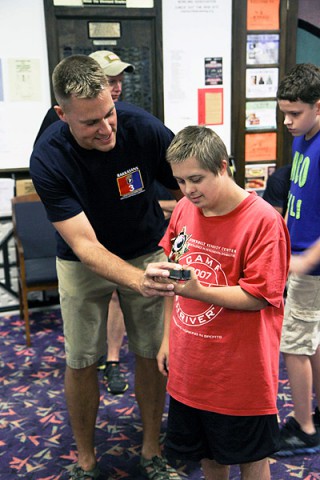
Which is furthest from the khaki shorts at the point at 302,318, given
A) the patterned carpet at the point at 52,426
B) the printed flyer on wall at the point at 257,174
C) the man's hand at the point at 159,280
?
the printed flyer on wall at the point at 257,174

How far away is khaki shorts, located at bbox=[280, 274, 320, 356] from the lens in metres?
2.12

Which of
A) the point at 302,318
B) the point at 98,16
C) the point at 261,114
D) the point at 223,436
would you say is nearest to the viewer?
the point at 223,436

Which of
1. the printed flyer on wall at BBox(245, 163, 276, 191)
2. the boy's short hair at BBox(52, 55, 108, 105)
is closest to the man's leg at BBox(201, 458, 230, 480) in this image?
the boy's short hair at BBox(52, 55, 108, 105)

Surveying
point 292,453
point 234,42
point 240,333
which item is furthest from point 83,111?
point 234,42

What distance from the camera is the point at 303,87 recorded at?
6.41 feet

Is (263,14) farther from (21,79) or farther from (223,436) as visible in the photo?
(223,436)

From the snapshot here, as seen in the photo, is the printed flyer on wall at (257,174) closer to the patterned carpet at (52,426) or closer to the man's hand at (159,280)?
the patterned carpet at (52,426)

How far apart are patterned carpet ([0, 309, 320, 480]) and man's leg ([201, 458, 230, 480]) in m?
0.40

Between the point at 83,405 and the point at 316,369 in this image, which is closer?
the point at 83,405

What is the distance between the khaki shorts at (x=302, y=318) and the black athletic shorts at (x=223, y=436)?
60cm

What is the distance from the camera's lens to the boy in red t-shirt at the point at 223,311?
4.71 feet

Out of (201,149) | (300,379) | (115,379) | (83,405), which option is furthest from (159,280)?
(115,379)

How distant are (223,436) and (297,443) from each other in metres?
0.85

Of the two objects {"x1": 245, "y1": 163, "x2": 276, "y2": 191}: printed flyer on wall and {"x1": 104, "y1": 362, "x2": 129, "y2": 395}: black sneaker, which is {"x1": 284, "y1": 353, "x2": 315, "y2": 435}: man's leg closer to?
{"x1": 104, "y1": 362, "x2": 129, "y2": 395}: black sneaker
